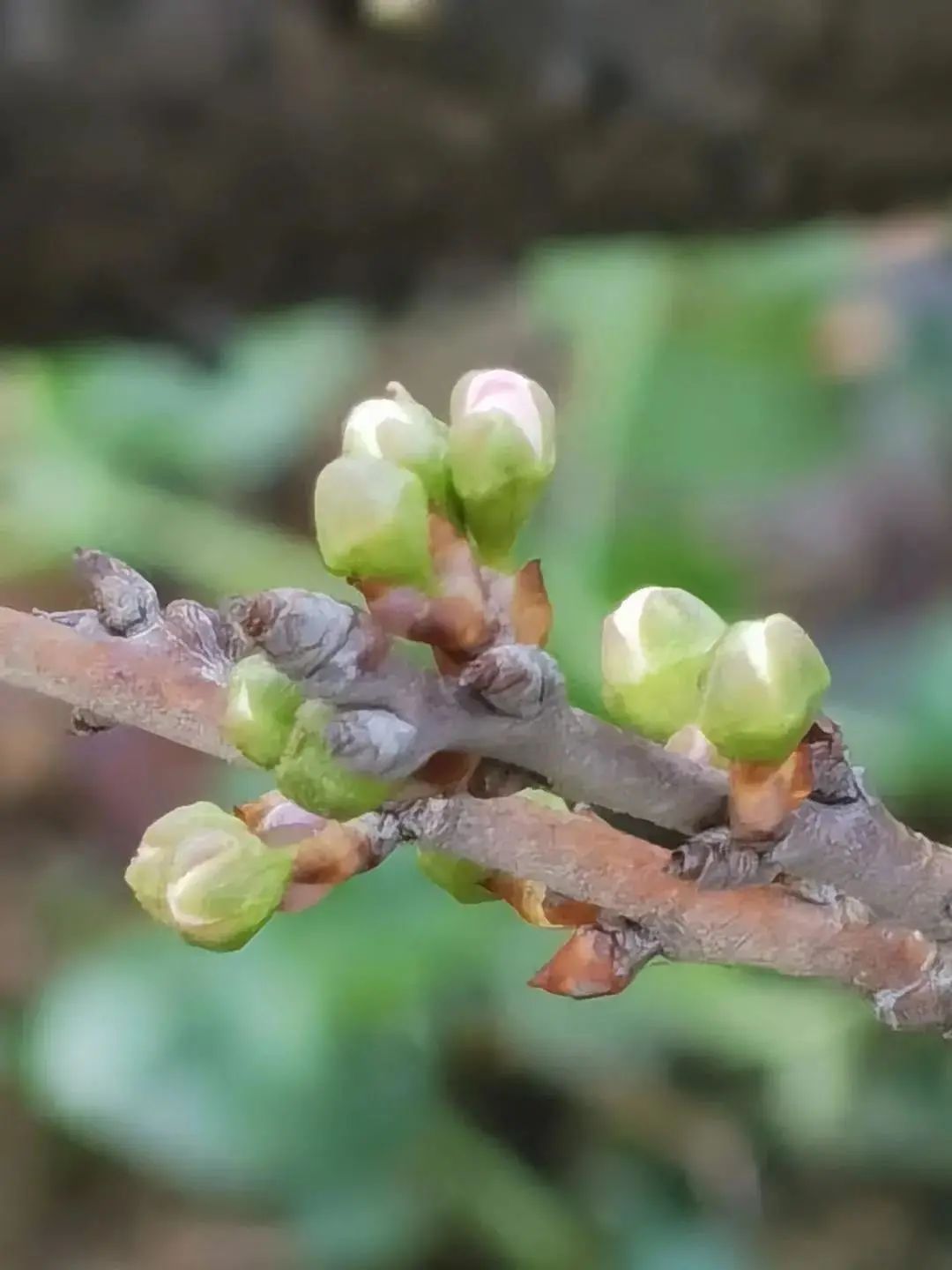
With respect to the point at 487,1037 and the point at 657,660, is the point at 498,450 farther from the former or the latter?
the point at 487,1037

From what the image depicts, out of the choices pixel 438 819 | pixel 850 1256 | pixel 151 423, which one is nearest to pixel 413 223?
pixel 151 423

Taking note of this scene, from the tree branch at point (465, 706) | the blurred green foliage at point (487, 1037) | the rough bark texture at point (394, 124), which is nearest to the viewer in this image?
the tree branch at point (465, 706)

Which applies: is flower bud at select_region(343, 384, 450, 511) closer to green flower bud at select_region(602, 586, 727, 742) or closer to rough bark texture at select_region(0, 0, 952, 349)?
green flower bud at select_region(602, 586, 727, 742)

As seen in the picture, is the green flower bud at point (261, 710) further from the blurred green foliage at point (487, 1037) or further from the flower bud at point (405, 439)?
the blurred green foliage at point (487, 1037)

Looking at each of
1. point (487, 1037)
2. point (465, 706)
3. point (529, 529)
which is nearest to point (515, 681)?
point (465, 706)

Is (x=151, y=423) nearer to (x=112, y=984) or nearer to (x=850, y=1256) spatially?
(x=112, y=984)

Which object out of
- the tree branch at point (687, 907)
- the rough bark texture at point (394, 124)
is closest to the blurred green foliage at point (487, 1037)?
the rough bark texture at point (394, 124)

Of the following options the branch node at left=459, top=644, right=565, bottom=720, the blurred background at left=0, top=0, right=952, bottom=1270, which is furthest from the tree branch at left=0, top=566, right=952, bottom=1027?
the blurred background at left=0, top=0, right=952, bottom=1270

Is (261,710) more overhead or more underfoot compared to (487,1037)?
more overhead
